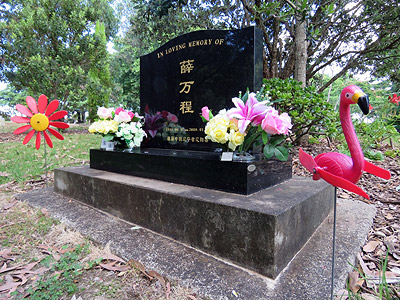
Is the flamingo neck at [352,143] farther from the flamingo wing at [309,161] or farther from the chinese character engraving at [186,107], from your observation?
the chinese character engraving at [186,107]

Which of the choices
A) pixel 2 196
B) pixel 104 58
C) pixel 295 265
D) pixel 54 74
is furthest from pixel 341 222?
pixel 104 58

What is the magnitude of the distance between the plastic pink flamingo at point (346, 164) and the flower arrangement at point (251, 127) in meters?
0.56

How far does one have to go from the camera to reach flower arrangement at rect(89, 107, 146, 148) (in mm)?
2768

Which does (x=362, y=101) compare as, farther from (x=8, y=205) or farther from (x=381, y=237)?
(x=8, y=205)

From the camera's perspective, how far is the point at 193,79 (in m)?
2.62

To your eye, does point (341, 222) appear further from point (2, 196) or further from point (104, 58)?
point (104, 58)

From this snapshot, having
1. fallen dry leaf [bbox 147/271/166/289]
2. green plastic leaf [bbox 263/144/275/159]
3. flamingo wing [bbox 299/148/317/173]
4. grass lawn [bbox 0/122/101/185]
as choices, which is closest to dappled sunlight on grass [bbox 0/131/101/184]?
grass lawn [bbox 0/122/101/185]

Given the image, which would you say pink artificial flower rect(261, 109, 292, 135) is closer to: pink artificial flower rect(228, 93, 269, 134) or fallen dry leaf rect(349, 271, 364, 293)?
pink artificial flower rect(228, 93, 269, 134)

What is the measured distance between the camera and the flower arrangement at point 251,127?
1.65m

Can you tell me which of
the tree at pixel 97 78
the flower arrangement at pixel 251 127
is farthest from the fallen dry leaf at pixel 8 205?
the tree at pixel 97 78

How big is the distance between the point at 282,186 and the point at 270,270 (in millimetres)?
905

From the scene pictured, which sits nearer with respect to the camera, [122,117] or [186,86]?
[186,86]

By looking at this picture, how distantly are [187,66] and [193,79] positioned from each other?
188mm

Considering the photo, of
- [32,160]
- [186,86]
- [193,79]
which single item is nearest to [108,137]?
[186,86]
